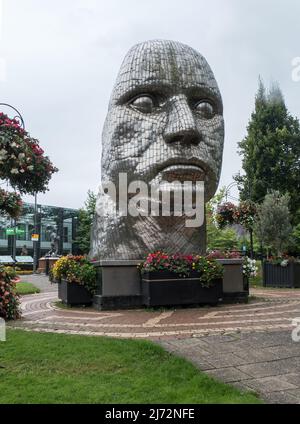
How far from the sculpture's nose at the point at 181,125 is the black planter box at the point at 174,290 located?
9.85ft

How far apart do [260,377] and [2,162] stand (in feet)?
15.9

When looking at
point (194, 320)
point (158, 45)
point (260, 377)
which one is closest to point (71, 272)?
point (194, 320)

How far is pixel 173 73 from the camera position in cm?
1068

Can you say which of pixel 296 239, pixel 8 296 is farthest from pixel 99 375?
pixel 296 239

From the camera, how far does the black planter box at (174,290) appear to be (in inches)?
390

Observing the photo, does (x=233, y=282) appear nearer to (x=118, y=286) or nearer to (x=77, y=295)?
(x=118, y=286)

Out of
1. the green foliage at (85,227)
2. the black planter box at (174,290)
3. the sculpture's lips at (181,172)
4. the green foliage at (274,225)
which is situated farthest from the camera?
the green foliage at (85,227)

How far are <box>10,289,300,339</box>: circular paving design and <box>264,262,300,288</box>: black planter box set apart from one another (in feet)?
26.4

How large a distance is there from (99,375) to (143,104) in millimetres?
7131

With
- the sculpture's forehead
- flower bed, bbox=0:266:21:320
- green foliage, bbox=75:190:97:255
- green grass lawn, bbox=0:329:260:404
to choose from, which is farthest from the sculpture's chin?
green foliage, bbox=75:190:97:255

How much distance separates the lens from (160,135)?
10461 millimetres

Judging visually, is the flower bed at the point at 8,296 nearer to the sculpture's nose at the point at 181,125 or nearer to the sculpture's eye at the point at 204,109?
the sculpture's nose at the point at 181,125

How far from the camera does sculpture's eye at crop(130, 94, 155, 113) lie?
1062 cm

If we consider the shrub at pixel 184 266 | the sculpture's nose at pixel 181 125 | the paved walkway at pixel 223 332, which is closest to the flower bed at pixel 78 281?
the paved walkway at pixel 223 332
